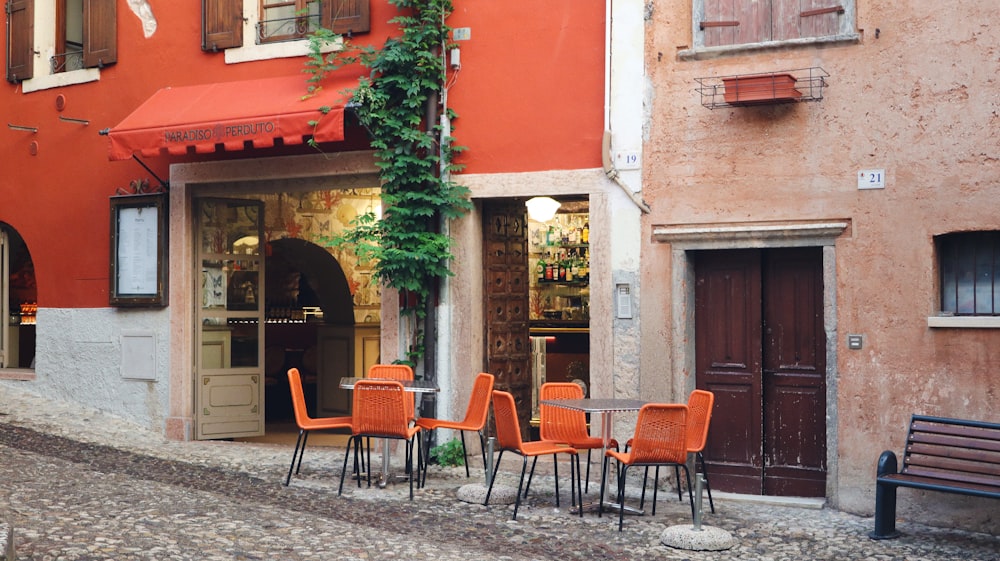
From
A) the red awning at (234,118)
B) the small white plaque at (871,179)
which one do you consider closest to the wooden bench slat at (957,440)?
the small white plaque at (871,179)

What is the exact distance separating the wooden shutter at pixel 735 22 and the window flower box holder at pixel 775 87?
378mm

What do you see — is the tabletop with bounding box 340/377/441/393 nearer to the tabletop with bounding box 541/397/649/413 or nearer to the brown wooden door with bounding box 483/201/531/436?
the tabletop with bounding box 541/397/649/413

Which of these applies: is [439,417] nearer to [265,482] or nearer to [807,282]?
[265,482]

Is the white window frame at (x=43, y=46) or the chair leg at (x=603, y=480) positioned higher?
the white window frame at (x=43, y=46)

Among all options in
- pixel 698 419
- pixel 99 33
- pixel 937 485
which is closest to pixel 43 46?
pixel 99 33

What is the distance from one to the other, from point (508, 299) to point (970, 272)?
13.9 ft

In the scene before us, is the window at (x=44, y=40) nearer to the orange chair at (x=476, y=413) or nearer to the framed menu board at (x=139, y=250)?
the framed menu board at (x=139, y=250)

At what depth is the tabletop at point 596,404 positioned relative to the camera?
8211 mm

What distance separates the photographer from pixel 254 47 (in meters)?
11.6

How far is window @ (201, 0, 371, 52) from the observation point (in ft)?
37.6

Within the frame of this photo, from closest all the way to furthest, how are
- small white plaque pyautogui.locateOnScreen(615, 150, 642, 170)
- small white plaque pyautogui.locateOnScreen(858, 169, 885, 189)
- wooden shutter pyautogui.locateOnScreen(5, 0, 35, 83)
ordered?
small white plaque pyautogui.locateOnScreen(858, 169, 885, 189) → small white plaque pyautogui.locateOnScreen(615, 150, 642, 170) → wooden shutter pyautogui.locateOnScreen(5, 0, 35, 83)

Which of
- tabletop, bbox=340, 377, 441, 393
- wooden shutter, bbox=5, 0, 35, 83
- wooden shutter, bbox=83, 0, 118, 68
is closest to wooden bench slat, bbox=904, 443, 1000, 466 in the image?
tabletop, bbox=340, 377, 441, 393

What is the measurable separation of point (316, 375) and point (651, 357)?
634cm

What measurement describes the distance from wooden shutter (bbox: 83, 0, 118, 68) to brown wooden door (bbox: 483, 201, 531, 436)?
4.73 m
